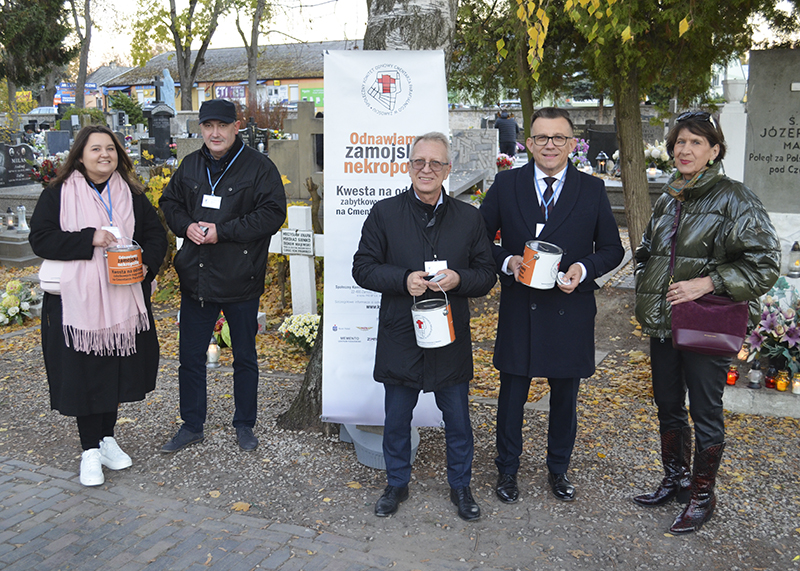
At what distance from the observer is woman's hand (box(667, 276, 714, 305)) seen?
3.14 meters

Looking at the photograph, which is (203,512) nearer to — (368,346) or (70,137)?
(368,346)

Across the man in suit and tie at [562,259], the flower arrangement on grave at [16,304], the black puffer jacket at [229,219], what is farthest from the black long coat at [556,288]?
the flower arrangement on grave at [16,304]

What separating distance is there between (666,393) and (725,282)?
0.62 meters

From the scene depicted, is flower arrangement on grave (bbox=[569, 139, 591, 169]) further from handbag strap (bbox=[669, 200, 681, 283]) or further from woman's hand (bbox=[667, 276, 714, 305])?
woman's hand (bbox=[667, 276, 714, 305])

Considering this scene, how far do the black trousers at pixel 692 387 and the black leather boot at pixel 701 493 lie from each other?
5cm

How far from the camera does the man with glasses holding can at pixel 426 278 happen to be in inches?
129

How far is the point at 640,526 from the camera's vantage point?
334 cm

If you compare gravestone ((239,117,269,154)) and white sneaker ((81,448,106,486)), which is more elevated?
gravestone ((239,117,269,154))

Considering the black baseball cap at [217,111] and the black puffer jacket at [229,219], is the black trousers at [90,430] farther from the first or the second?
the black baseball cap at [217,111]

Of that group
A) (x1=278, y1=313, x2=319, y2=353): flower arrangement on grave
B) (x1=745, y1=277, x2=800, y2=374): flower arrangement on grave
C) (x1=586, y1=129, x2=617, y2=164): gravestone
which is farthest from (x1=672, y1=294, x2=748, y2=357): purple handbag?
(x1=586, y1=129, x2=617, y2=164): gravestone

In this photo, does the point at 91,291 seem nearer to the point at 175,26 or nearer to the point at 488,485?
the point at 488,485

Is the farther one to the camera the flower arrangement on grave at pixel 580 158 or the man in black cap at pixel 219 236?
the flower arrangement on grave at pixel 580 158

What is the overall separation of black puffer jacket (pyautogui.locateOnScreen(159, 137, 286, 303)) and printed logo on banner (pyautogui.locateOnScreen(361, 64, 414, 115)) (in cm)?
75

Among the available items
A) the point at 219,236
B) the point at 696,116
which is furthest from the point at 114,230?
the point at 696,116
